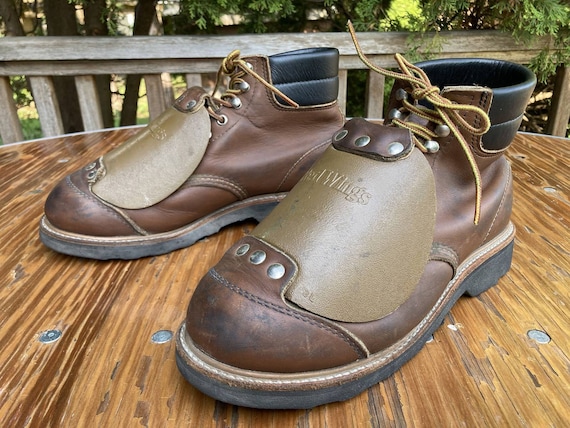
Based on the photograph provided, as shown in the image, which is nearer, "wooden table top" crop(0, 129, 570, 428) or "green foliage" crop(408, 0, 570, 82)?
"wooden table top" crop(0, 129, 570, 428)

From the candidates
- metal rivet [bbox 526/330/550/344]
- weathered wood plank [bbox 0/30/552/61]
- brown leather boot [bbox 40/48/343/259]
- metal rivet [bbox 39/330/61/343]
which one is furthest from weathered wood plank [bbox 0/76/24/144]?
metal rivet [bbox 526/330/550/344]

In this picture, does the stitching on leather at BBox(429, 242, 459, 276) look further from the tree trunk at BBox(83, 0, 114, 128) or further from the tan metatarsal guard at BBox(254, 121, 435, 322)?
the tree trunk at BBox(83, 0, 114, 128)

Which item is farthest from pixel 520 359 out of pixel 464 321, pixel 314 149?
pixel 314 149

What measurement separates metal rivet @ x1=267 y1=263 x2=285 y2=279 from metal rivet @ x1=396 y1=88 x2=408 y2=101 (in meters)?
0.25

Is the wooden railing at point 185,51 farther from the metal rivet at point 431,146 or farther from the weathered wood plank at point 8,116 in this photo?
the metal rivet at point 431,146

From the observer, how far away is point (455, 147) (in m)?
0.55

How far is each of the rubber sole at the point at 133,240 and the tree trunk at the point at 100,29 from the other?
1.37 metres

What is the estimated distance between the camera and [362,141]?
0.52 m

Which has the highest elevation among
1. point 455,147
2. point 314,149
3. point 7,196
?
point 455,147

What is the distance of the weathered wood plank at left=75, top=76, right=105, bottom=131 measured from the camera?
149 cm

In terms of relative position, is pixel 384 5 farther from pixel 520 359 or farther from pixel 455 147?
pixel 520 359

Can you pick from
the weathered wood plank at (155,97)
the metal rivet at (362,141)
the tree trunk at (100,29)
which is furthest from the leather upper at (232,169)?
the tree trunk at (100,29)

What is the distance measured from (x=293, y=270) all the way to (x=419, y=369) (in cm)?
19

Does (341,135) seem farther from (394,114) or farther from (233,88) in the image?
(233,88)
